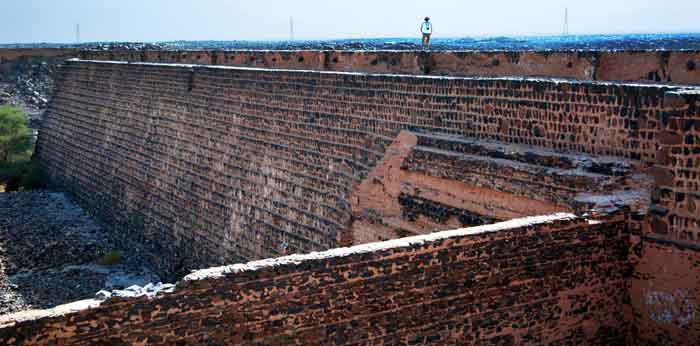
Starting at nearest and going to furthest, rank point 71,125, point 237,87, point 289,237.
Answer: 1. point 289,237
2. point 237,87
3. point 71,125

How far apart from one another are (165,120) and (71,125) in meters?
8.43

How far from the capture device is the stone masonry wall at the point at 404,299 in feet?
18.7

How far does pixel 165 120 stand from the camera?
19328 mm

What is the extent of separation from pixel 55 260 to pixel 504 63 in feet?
35.4

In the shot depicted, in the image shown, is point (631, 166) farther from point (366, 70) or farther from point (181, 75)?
point (181, 75)

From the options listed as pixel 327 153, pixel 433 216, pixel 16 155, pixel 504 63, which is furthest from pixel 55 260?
pixel 16 155

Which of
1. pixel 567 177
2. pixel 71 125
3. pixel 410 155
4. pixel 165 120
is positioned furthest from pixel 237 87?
pixel 71 125

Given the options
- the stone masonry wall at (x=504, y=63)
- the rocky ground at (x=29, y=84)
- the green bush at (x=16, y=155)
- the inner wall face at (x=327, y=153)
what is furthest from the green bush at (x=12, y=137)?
the stone masonry wall at (x=504, y=63)

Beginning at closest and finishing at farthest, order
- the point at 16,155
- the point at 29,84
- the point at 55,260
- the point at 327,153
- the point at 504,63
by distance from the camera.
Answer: the point at 327,153, the point at 504,63, the point at 55,260, the point at 16,155, the point at 29,84

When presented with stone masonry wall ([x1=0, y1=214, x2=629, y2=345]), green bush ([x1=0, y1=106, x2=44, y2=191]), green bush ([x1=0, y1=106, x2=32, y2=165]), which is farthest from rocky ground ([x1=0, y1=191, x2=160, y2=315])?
stone masonry wall ([x1=0, y1=214, x2=629, y2=345])

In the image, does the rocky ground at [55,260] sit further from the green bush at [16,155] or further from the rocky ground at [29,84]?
the rocky ground at [29,84]

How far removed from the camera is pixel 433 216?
33.0ft

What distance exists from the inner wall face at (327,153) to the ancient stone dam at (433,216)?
0.03 m

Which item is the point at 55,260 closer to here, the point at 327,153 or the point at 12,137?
the point at 327,153
